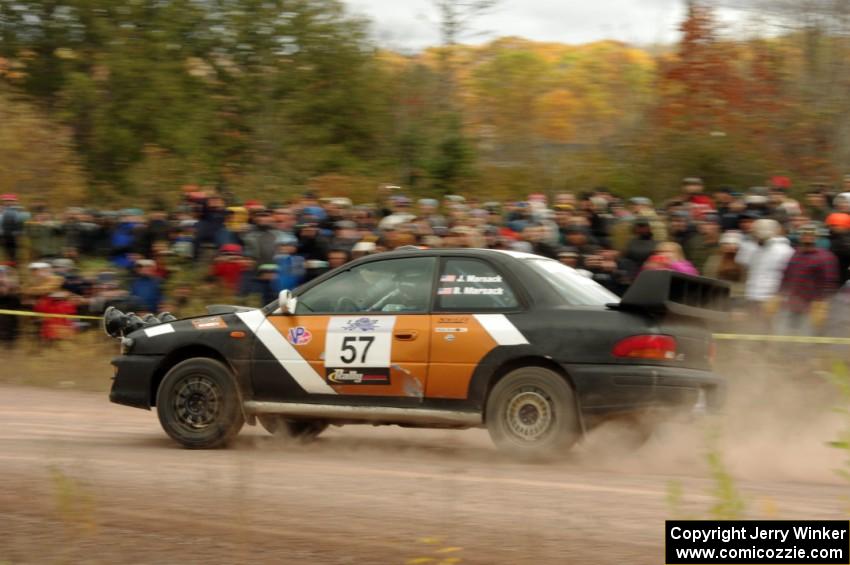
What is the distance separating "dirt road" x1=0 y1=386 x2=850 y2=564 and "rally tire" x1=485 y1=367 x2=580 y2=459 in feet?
0.56

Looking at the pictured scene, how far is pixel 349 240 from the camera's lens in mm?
14398

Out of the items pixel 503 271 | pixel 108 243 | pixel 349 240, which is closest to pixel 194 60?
pixel 108 243

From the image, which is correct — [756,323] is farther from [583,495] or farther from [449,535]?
[449,535]

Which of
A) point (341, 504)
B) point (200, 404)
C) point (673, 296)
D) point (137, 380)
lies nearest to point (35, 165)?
point (137, 380)

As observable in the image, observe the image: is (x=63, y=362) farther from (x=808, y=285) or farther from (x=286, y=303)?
(x=808, y=285)

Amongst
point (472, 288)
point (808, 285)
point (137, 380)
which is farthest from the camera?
point (808, 285)

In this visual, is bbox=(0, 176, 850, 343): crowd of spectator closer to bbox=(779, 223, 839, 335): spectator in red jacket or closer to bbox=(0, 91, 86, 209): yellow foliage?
bbox=(779, 223, 839, 335): spectator in red jacket

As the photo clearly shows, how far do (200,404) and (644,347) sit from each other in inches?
139

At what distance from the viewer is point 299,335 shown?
30.2 feet

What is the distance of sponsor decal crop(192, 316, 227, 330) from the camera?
943 cm

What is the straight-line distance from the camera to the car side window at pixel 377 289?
355 inches

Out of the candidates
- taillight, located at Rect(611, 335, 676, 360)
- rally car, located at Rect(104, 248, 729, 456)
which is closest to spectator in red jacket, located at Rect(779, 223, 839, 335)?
rally car, located at Rect(104, 248, 729, 456)

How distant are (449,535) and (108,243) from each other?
1144cm

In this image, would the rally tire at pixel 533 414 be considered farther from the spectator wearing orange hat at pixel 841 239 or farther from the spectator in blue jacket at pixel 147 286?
the spectator in blue jacket at pixel 147 286
